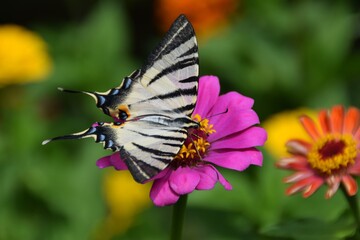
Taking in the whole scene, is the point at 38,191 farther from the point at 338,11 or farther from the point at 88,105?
the point at 338,11

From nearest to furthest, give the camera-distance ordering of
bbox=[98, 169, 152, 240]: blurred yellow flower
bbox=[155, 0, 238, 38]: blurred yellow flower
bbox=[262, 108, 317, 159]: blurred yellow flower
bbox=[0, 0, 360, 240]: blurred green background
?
bbox=[0, 0, 360, 240]: blurred green background, bbox=[262, 108, 317, 159]: blurred yellow flower, bbox=[98, 169, 152, 240]: blurred yellow flower, bbox=[155, 0, 238, 38]: blurred yellow flower

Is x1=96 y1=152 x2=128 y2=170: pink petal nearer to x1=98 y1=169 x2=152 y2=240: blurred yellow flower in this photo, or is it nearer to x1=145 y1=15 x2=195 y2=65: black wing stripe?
x1=145 y1=15 x2=195 y2=65: black wing stripe

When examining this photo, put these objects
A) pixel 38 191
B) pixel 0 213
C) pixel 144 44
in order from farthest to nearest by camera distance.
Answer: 1. pixel 144 44
2. pixel 38 191
3. pixel 0 213

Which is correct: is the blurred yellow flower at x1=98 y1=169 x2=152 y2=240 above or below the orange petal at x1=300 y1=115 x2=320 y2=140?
below

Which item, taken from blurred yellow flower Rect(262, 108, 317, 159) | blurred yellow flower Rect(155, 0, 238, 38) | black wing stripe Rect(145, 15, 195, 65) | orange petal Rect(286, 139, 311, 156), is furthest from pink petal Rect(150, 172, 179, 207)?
blurred yellow flower Rect(155, 0, 238, 38)

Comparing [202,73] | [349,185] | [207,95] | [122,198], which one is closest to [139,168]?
[207,95]

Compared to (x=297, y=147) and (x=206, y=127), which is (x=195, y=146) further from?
(x=297, y=147)

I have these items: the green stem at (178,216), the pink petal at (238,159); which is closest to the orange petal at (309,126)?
the pink petal at (238,159)

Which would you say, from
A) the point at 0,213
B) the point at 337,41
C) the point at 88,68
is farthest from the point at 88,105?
the point at 337,41
